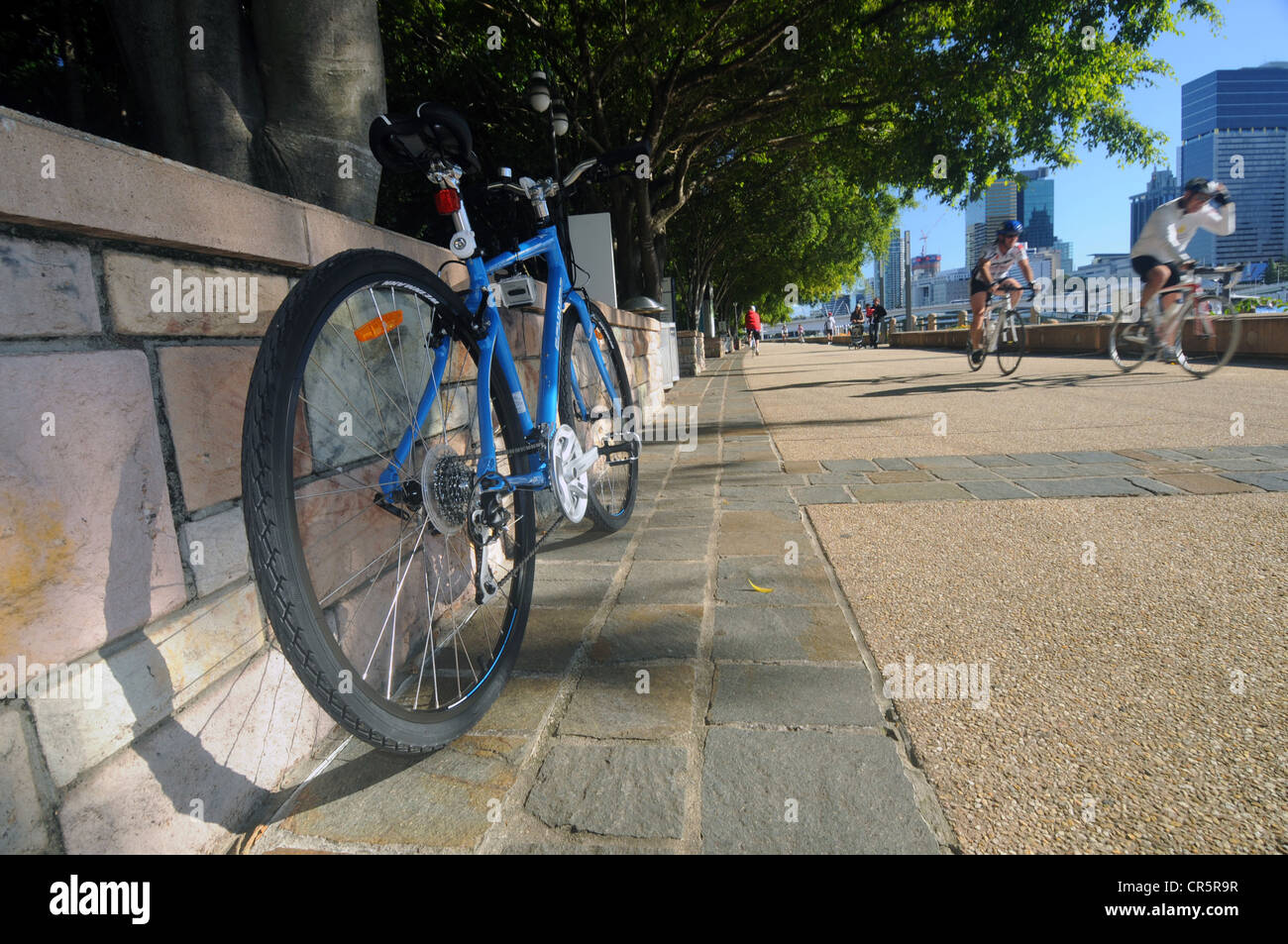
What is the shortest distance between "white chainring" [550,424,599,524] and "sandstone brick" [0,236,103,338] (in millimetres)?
1469

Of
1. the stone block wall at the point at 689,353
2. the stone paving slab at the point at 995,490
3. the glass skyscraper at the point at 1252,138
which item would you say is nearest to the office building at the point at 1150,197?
the glass skyscraper at the point at 1252,138

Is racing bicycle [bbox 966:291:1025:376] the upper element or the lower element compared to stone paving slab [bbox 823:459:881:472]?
upper

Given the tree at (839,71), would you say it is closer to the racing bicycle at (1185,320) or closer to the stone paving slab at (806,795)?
the racing bicycle at (1185,320)

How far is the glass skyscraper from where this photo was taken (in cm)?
11712

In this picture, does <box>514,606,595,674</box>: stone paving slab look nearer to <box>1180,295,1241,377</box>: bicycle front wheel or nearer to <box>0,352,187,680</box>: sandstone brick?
<box>0,352,187,680</box>: sandstone brick

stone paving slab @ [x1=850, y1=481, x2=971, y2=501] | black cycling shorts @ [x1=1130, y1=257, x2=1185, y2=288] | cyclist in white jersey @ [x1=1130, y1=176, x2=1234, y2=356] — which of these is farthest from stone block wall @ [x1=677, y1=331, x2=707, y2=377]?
stone paving slab @ [x1=850, y1=481, x2=971, y2=501]

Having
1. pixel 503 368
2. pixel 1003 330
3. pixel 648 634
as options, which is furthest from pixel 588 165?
pixel 1003 330

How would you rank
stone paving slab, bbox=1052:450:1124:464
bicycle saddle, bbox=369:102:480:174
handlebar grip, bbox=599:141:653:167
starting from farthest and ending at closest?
stone paving slab, bbox=1052:450:1124:464 → handlebar grip, bbox=599:141:653:167 → bicycle saddle, bbox=369:102:480:174

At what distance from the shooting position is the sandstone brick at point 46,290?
43.2 inches

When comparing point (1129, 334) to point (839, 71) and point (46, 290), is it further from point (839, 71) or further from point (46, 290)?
point (46, 290)

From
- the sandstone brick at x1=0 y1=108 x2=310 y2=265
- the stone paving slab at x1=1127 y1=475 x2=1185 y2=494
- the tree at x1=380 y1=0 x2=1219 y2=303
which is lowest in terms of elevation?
the stone paving slab at x1=1127 y1=475 x2=1185 y2=494

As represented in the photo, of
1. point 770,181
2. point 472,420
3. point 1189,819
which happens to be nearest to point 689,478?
point 472,420
